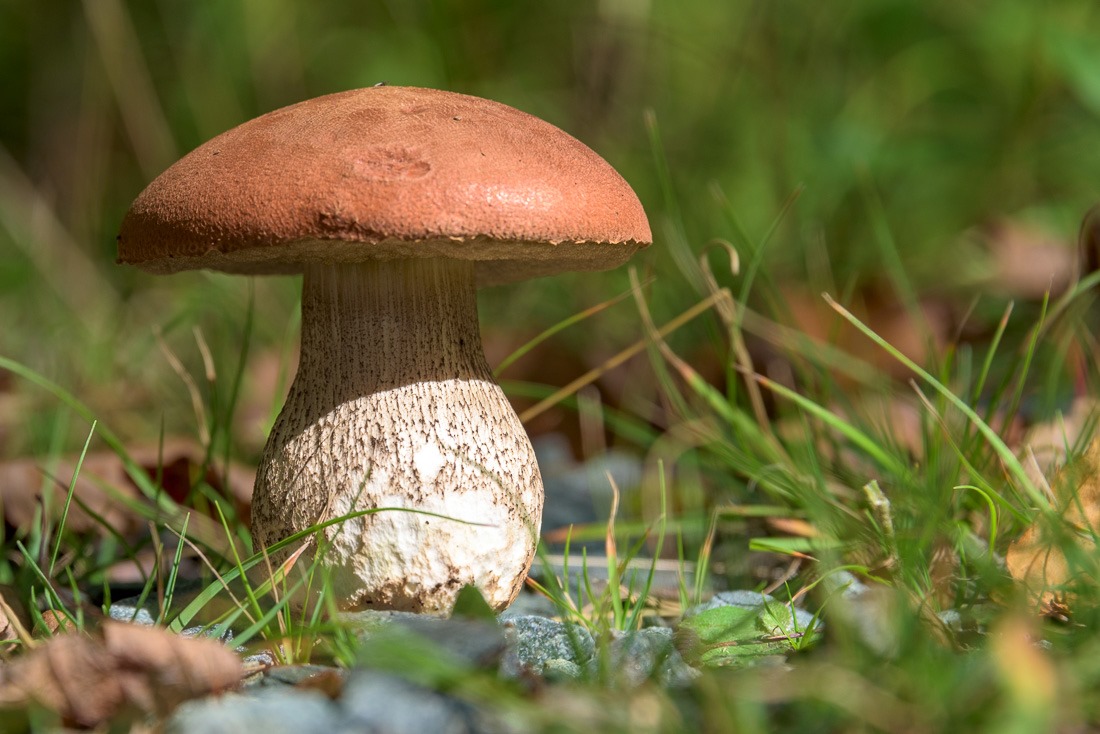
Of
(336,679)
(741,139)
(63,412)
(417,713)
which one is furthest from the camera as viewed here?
A: (741,139)

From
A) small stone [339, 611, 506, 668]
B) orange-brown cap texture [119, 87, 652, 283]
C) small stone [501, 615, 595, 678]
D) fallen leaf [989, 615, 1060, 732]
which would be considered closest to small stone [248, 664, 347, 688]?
small stone [339, 611, 506, 668]

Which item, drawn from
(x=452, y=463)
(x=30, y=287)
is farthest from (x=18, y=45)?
(x=452, y=463)

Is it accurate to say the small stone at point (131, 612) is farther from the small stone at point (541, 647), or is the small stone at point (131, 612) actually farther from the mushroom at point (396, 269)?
the small stone at point (541, 647)

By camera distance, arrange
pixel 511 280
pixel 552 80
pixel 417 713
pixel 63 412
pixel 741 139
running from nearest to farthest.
A: pixel 417 713
pixel 511 280
pixel 63 412
pixel 741 139
pixel 552 80

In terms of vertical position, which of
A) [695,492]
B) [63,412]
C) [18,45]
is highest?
[18,45]

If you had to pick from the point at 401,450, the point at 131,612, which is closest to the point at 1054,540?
the point at 401,450

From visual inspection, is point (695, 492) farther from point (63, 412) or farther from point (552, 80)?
point (552, 80)
